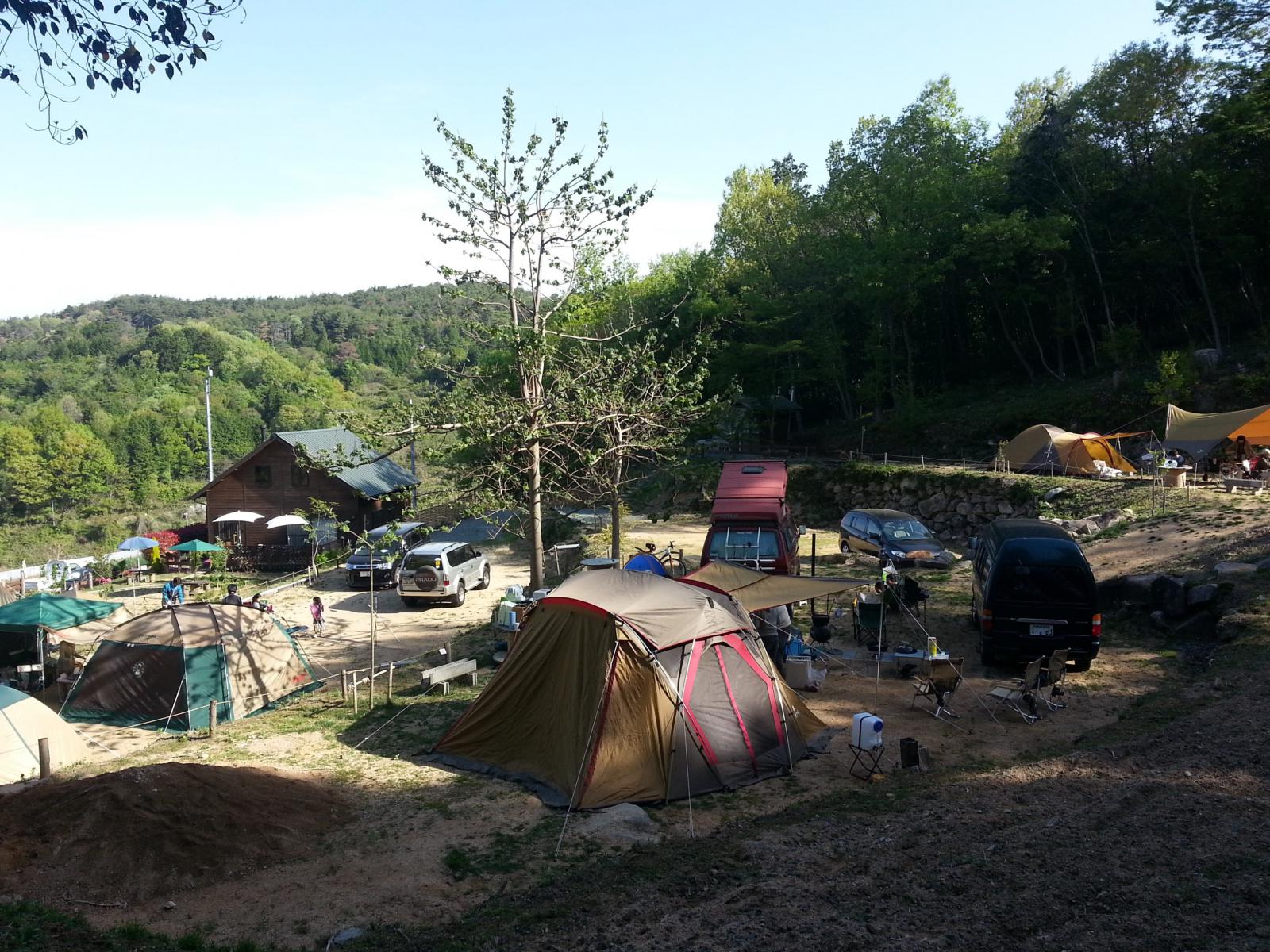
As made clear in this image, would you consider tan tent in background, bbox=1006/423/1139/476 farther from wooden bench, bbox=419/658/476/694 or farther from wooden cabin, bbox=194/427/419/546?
wooden cabin, bbox=194/427/419/546

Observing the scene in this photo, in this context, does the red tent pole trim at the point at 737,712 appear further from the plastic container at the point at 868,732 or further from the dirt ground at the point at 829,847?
the plastic container at the point at 868,732

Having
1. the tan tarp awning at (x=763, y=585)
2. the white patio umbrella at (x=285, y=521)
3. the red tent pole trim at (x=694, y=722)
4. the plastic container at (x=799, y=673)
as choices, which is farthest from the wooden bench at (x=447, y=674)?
the white patio umbrella at (x=285, y=521)

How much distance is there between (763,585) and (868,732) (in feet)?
11.5

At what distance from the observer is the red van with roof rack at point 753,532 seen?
50.4 ft

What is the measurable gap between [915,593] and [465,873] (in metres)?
9.65

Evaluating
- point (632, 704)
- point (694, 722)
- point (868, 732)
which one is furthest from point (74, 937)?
point (868, 732)

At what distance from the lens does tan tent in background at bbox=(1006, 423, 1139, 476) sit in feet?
79.7

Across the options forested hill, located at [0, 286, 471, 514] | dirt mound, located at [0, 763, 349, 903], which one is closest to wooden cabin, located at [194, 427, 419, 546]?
forested hill, located at [0, 286, 471, 514]

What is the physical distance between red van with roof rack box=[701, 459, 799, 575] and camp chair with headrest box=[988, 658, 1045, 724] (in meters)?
4.90

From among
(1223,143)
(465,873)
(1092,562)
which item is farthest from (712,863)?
(1223,143)

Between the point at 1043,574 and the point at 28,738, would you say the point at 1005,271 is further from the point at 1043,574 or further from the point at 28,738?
the point at 28,738

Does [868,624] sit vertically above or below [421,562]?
below

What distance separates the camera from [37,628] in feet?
48.4

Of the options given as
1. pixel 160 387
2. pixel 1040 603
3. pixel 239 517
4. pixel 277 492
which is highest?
pixel 160 387
